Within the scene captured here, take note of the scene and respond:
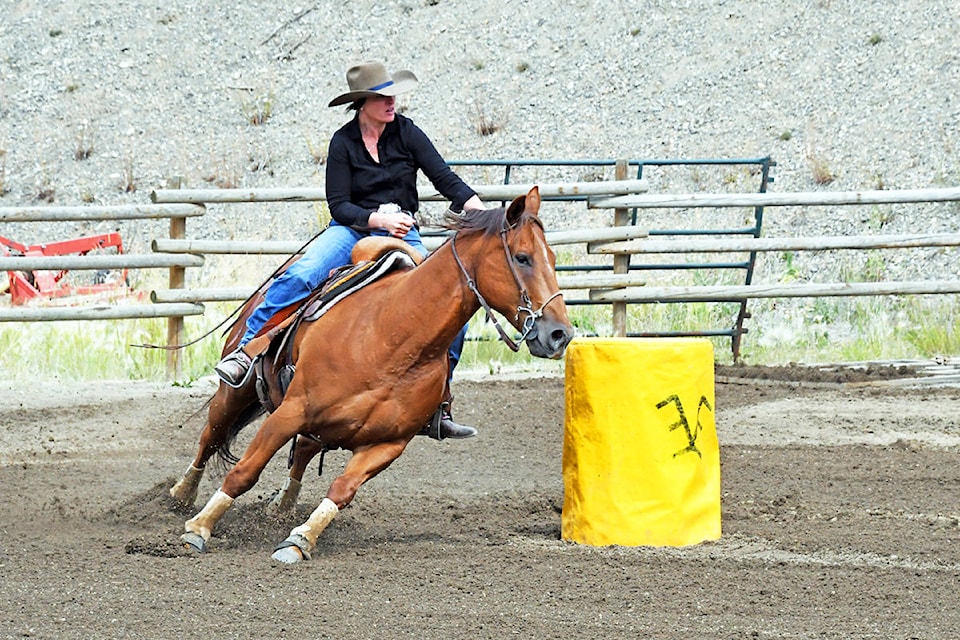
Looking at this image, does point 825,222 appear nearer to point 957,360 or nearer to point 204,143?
point 957,360

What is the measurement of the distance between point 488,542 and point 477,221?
165 centimetres

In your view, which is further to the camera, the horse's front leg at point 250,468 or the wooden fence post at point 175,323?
the wooden fence post at point 175,323

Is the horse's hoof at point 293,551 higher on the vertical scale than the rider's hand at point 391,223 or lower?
lower

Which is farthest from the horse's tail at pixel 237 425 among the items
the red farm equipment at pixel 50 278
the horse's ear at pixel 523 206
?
the red farm equipment at pixel 50 278

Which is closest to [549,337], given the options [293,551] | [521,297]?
[521,297]

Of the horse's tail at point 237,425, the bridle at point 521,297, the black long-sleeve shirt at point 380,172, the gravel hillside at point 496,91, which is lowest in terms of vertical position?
the horse's tail at point 237,425

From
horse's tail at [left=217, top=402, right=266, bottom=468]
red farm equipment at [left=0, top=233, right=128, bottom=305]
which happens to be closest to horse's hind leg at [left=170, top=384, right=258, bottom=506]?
horse's tail at [left=217, top=402, right=266, bottom=468]

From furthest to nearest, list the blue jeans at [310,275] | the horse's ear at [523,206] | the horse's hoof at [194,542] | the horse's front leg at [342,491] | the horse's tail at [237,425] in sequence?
the horse's tail at [237,425] < the blue jeans at [310,275] < the horse's hoof at [194,542] < the horse's front leg at [342,491] < the horse's ear at [523,206]

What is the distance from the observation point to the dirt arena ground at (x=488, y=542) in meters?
5.04

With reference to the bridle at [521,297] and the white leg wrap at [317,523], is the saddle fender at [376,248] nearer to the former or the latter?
the bridle at [521,297]

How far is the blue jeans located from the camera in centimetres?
686

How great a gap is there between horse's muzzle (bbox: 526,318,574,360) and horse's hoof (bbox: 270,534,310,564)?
1.44 meters

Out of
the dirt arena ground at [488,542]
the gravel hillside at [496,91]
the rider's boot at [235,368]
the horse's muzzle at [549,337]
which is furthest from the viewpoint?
the gravel hillside at [496,91]

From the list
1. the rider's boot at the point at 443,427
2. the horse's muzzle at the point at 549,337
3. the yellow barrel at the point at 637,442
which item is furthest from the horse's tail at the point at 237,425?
the horse's muzzle at the point at 549,337
